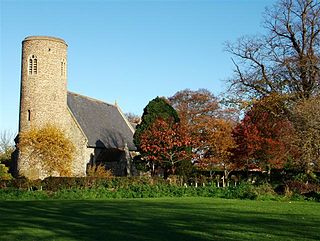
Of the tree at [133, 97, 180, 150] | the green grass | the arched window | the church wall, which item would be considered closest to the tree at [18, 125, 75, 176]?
the church wall

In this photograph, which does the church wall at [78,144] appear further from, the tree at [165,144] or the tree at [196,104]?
the tree at [196,104]

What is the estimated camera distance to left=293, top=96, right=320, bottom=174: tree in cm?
2588

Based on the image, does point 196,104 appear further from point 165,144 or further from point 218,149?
point 165,144

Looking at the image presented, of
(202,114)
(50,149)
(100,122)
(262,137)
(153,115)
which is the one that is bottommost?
(50,149)

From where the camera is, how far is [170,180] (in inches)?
1271

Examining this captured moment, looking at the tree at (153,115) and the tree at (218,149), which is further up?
the tree at (153,115)

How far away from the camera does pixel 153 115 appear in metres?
39.4

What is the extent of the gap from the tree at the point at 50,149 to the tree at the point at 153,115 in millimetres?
5956

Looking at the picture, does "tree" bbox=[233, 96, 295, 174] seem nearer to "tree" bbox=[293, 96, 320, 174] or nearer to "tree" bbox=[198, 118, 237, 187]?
"tree" bbox=[293, 96, 320, 174]

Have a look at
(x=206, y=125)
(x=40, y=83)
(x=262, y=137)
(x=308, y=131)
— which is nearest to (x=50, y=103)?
(x=40, y=83)

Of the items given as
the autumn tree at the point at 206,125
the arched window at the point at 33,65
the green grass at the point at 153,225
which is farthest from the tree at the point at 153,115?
the green grass at the point at 153,225

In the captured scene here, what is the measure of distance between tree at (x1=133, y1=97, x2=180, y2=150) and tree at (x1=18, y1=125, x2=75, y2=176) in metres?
5.96

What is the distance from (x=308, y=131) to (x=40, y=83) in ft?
79.6

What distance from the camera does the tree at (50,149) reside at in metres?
35.6
